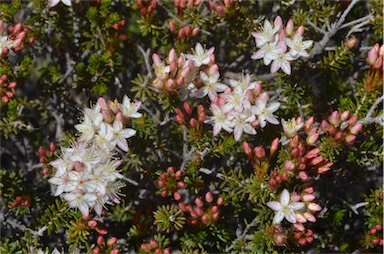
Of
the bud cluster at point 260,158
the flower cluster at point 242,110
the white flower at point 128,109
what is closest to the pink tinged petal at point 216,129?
the flower cluster at point 242,110

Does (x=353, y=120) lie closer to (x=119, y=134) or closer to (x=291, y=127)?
(x=291, y=127)

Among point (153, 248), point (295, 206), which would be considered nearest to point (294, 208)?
point (295, 206)

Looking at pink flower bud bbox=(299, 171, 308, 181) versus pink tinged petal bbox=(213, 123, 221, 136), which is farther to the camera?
pink tinged petal bbox=(213, 123, 221, 136)

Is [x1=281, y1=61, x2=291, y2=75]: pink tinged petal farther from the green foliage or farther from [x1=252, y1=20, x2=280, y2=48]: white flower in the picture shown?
the green foliage

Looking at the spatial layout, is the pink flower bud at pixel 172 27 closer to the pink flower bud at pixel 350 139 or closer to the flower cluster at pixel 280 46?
the flower cluster at pixel 280 46

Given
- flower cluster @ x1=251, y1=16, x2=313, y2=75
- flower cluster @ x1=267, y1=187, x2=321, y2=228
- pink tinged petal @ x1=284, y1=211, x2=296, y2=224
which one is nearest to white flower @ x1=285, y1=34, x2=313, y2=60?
flower cluster @ x1=251, y1=16, x2=313, y2=75

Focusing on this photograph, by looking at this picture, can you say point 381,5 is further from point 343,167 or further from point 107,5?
point 107,5

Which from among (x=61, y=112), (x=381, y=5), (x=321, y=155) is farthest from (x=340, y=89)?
(x=61, y=112)
